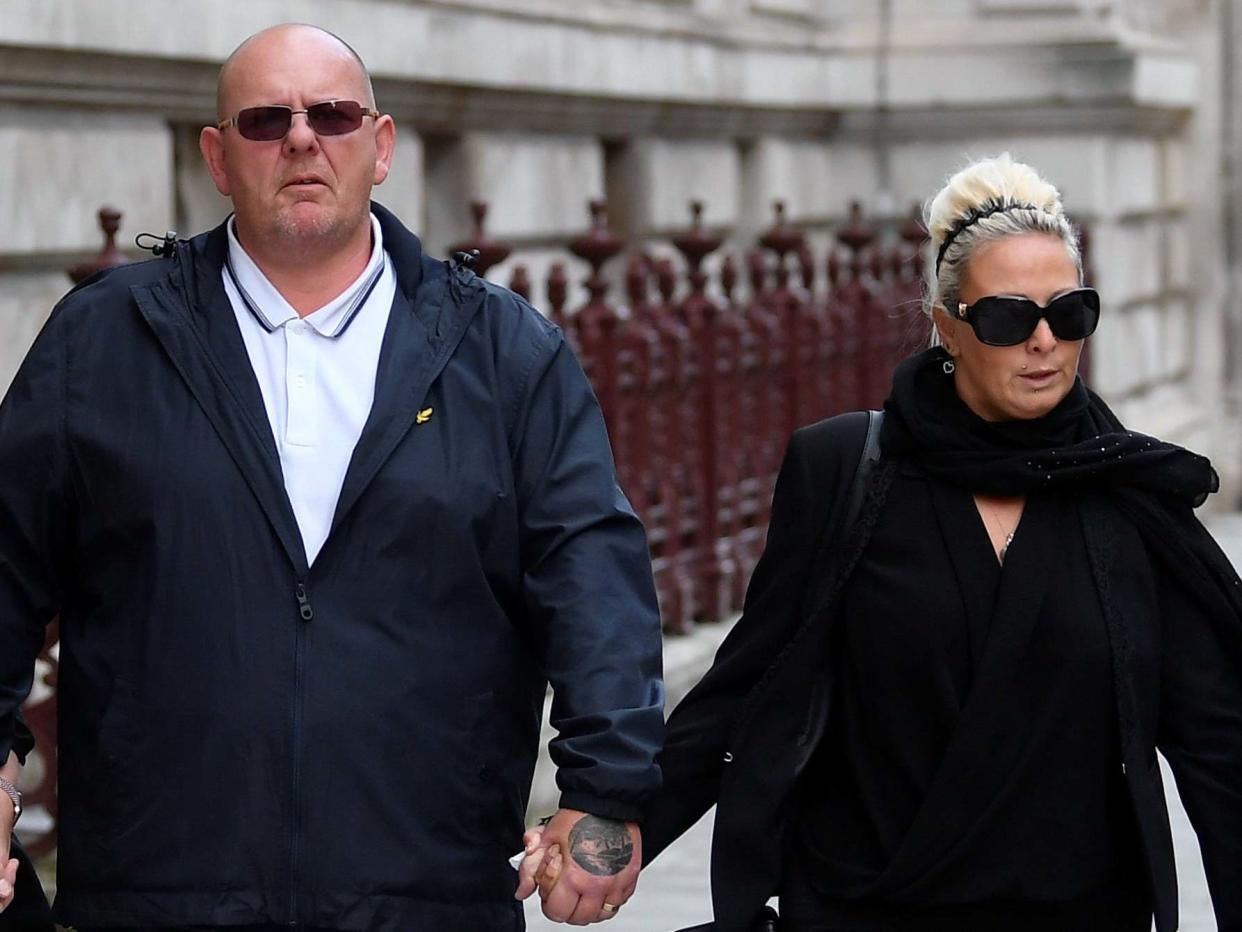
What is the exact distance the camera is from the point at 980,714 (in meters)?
3.94

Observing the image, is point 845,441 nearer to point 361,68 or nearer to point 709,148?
point 361,68

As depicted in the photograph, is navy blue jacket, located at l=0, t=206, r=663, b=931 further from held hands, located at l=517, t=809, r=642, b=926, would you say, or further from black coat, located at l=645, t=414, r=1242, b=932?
black coat, located at l=645, t=414, r=1242, b=932

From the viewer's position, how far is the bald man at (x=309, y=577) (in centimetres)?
381

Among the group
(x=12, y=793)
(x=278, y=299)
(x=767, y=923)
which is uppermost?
(x=278, y=299)

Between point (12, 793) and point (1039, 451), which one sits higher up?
point (1039, 451)

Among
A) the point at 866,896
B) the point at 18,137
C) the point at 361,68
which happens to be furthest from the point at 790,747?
the point at 18,137

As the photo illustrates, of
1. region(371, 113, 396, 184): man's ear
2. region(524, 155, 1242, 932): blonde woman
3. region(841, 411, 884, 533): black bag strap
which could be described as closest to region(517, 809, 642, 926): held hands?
region(524, 155, 1242, 932): blonde woman

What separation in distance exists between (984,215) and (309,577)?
112 centimetres

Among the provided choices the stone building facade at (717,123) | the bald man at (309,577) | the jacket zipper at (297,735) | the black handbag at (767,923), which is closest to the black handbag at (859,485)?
the black handbag at (767,923)

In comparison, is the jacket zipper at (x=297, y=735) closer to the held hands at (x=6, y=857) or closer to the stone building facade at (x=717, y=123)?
the held hands at (x=6, y=857)

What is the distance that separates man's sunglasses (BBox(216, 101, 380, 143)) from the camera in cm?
A: 397

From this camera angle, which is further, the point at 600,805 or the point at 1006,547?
the point at 1006,547

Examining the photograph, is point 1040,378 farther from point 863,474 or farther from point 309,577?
point 309,577

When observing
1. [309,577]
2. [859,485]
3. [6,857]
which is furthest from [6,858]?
[859,485]
